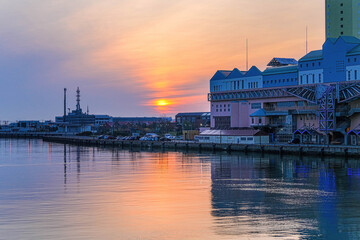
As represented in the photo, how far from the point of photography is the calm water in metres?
24.0

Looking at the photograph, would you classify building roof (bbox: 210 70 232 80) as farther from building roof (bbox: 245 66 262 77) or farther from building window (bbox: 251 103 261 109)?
building window (bbox: 251 103 261 109)

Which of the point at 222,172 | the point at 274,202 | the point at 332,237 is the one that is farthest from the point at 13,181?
the point at 332,237

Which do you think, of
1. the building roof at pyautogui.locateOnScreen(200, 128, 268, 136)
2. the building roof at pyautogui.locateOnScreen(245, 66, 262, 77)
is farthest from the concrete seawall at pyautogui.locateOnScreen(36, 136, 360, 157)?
the building roof at pyautogui.locateOnScreen(245, 66, 262, 77)

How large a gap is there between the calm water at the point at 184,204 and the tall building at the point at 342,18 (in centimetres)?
6293

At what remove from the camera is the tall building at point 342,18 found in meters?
106

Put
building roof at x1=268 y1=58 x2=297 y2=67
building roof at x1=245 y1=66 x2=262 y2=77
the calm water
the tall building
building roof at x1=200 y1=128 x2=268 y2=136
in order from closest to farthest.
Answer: the calm water < building roof at x1=200 y1=128 x2=268 y2=136 < building roof at x1=245 y1=66 x2=262 y2=77 < building roof at x1=268 y1=58 x2=297 y2=67 < the tall building

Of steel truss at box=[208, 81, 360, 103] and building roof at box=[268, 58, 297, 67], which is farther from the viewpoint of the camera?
building roof at box=[268, 58, 297, 67]

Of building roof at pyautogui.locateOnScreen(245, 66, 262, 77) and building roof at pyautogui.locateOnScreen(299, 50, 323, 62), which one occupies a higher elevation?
building roof at pyautogui.locateOnScreen(299, 50, 323, 62)

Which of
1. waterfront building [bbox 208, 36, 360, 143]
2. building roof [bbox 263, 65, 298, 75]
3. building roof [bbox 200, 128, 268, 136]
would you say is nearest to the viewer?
waterfront building [bbox 208, 36, 360, 143]

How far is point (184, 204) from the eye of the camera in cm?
3114

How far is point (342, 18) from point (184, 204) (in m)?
88.8

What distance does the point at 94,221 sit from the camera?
86.5 feet

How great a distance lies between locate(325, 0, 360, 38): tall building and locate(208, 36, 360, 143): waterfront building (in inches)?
719

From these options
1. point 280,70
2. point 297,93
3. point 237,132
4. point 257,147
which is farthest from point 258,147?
point 280,70
